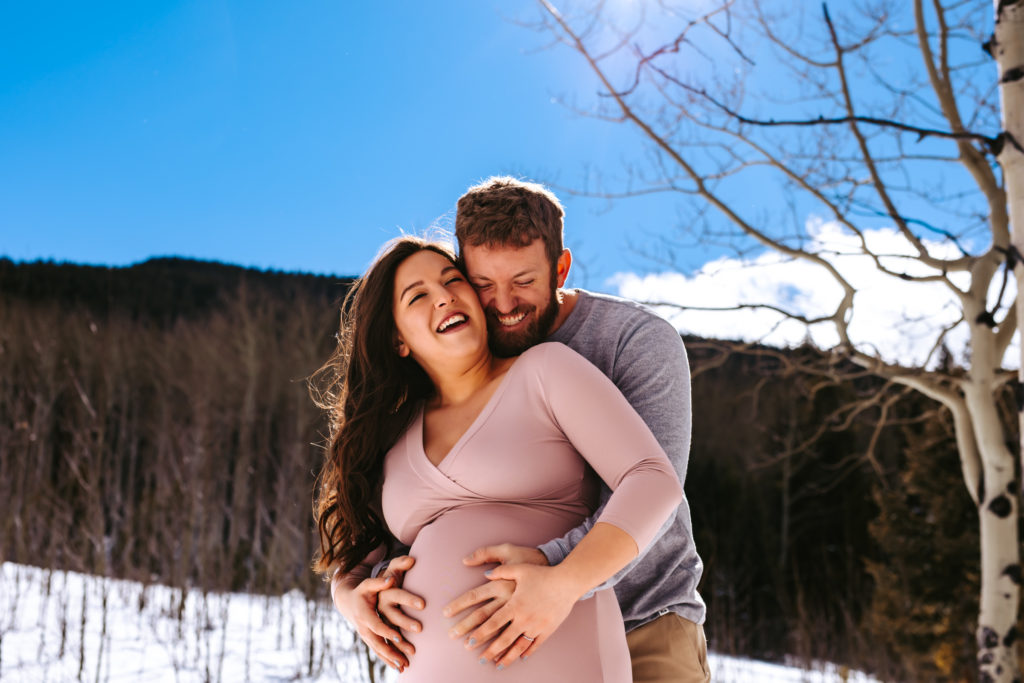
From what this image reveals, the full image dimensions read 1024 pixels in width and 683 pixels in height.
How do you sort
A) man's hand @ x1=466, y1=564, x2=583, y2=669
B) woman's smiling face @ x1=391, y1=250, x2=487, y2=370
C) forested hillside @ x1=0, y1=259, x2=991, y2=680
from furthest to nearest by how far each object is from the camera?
forested hillside @ x1=0, y1=259, x2=991, y2=680, woman's smiling face @ x1=391, y1=250, x2=487, y2=370, man's hand @ x1=466, y1=564, x2=583, y2=669

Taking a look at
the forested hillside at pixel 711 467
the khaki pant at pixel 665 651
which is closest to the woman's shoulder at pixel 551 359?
the khaki pant at pixel 665 651

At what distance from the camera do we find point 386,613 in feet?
5.93

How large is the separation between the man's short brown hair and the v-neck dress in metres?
0.38

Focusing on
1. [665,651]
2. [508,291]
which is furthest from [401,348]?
[665,651]

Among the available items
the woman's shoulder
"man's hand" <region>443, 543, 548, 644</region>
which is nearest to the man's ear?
the woman's shoulder

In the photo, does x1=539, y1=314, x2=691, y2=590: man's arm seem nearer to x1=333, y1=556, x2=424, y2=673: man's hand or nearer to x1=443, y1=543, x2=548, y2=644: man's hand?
x1=443, y1=543, x2=548, y2=644: man's hand

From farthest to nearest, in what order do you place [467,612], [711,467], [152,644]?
[711,467] → [152,644] → [467,612]

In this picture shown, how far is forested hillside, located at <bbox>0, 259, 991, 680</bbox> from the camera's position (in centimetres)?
1504

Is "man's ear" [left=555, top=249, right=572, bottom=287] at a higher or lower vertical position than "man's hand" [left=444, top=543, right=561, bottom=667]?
higher

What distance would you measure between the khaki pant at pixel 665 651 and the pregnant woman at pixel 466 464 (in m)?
0.39

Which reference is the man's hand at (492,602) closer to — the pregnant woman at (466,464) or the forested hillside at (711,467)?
the pregnant woman at (466,464)

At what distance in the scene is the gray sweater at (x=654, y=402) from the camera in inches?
82.5

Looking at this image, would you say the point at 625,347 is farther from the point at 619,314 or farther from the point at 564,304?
the point at 564,304

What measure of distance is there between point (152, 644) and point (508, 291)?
6890 mm
